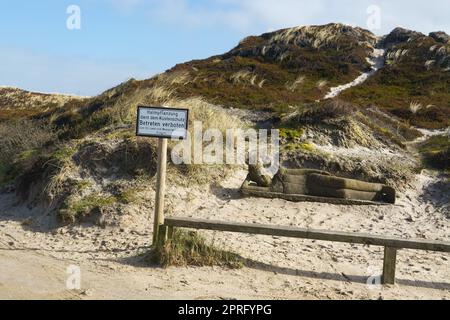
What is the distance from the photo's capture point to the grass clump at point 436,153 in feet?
39.2

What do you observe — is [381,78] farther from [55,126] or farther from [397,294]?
[397,294]

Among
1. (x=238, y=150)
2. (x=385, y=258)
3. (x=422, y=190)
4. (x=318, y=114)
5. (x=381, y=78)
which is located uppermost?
(x=381, y=78)

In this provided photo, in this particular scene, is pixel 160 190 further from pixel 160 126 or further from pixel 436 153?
pixel 436 153

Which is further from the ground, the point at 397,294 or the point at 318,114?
the point at 318,114

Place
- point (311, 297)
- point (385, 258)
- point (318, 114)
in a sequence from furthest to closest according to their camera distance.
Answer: point (318, 114), point (385, 258), point (311, 297)

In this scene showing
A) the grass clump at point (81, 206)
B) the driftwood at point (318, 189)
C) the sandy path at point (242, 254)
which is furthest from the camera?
the driftwood at point (318, 189)

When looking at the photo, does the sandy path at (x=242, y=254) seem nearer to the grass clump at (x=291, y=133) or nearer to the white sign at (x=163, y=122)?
the white sign at (x=163, y=122)

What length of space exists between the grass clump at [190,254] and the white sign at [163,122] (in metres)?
1.41

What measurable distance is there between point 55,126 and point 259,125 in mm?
7020

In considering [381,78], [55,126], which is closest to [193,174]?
[55,126]

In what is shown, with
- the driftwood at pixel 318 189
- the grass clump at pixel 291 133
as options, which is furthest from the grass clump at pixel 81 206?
the grass clump at pixel 291 133

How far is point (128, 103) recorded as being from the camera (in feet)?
45.2

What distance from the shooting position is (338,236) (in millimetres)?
6566

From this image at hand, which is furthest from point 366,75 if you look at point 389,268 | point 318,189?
point 389,268
